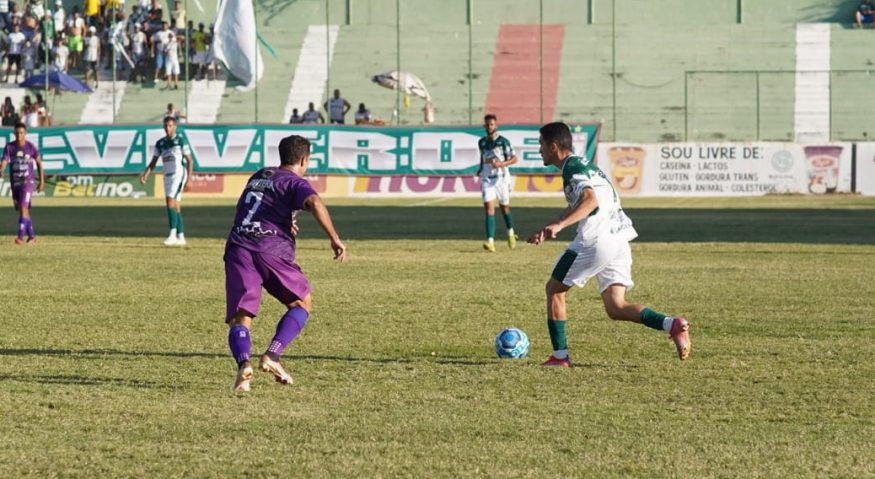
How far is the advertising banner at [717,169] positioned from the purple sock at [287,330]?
34.7 m

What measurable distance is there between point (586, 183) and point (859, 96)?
39.4m

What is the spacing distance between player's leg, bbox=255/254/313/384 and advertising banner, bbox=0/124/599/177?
111 ft

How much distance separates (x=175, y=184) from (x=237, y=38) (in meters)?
25.0

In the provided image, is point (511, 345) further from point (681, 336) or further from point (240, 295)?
point (240, 295)

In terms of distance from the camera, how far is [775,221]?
104ft

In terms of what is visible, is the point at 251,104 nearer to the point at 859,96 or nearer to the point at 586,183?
the point at 859,96

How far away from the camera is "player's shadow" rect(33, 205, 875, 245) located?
27000mm

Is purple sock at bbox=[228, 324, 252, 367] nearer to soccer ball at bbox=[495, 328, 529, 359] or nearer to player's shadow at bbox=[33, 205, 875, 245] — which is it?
soccer ball at bbox=[495, 328, 529, 359]

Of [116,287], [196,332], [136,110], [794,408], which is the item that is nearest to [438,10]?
[136,110]

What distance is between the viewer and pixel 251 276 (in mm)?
9875

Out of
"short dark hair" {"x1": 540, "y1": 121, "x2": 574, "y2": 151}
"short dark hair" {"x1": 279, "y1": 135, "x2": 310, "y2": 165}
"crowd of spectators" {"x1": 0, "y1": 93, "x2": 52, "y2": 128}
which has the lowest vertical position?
"short dark hair" {"x1": 279, "y1": 135, "x2": 310, "y2": 165}

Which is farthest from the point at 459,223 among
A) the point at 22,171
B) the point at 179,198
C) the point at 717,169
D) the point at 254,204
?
the point at 254,204

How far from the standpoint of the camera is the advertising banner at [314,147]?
44.1 metres

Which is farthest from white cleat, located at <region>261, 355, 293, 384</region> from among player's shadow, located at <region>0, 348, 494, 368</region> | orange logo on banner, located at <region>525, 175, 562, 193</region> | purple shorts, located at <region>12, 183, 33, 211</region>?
orange logo on banner, located at <region>525, 175, 562, 193</region>
